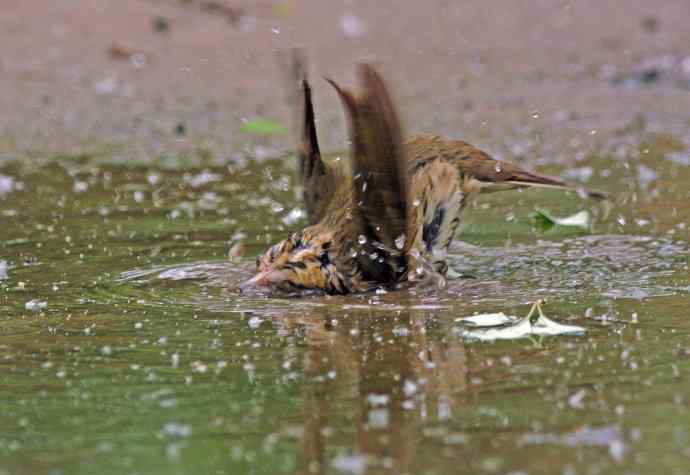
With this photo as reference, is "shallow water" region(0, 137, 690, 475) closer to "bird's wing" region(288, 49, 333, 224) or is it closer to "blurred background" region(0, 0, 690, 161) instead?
"bird's wing" region(288, 49, 333, 224)

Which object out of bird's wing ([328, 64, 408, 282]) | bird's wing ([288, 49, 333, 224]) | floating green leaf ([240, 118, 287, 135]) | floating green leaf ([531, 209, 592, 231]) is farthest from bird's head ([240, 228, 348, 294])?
floating green leaf ([240, 118, 287, 135])

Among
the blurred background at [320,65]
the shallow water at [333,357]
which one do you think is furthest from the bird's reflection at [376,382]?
the blurred background at [320,65]

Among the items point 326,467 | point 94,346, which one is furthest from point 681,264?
point 326,467

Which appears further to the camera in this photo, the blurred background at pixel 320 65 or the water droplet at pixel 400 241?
the blurred background at pixel 320 65

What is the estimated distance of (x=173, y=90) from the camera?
13.3 meters

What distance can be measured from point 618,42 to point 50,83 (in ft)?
17.7

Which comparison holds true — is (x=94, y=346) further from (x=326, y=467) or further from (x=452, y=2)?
(x=452, y=2)

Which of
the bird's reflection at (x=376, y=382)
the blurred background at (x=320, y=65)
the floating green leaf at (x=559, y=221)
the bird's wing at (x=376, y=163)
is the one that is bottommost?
the bird's reflection at (x=376, y=382)

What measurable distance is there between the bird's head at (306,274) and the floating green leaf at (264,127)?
5569 mm

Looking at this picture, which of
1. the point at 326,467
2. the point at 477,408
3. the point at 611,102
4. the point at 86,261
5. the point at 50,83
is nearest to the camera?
the point at 326,467

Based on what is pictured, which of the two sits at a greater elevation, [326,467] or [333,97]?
[333,97]

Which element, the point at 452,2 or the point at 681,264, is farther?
the point at 452,2

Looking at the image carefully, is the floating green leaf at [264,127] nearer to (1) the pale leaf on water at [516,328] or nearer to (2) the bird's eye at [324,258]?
(2) the bird's eye at [324,258]

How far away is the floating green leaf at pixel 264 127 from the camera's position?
1153 centimetres
